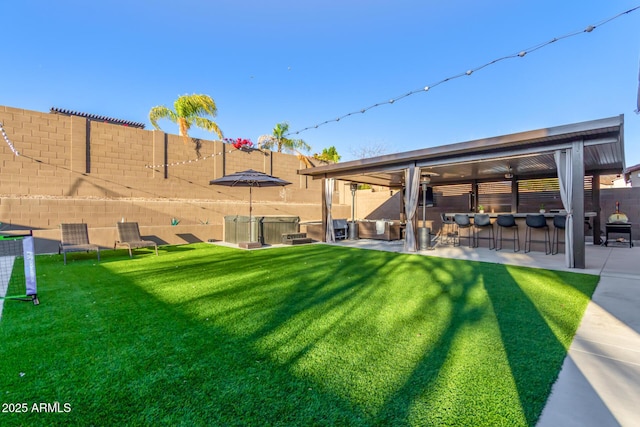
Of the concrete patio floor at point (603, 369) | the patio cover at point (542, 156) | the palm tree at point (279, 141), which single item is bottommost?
the concrete patio floor at point (603, 369)

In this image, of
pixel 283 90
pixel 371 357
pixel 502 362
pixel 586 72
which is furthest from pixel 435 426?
pixel 283 90

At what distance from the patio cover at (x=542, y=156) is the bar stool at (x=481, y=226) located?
1.72 metres

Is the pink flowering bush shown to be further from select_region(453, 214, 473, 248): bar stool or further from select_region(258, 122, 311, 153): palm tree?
select_region(453, 214, 473, 248): bar stool

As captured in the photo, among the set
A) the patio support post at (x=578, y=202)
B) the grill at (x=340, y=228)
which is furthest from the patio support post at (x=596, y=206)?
the grill at (x=340, y=228)

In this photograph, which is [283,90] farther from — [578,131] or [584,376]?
[584,376]

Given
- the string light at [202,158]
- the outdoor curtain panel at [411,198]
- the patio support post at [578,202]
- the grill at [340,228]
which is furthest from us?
the grill at [340,228]

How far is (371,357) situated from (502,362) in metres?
0.93

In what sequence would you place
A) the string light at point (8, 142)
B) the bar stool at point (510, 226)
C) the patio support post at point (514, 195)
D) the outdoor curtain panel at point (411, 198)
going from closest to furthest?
1. the string light at point (8, 142)
2. the bar stool at point (510, 226)
3. the outdoor curtain panel at point (411, 198)
4. the patio support post at point (514, 195)

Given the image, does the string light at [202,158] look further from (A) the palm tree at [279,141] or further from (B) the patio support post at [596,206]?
(B) the patio support post at [596,206]

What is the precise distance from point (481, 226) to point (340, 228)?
4750 mm

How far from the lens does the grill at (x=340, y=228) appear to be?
11.4m

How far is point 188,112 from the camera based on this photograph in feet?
38.2

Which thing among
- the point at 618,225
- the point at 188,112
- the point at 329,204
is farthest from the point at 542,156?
the point at 188,112

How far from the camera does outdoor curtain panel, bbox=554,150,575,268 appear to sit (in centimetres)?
598
